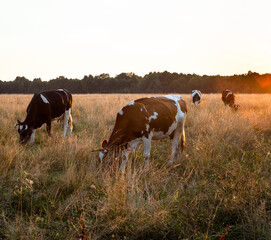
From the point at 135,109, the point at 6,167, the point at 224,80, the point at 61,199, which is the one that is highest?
the point at 224,80

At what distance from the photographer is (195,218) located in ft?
8.75

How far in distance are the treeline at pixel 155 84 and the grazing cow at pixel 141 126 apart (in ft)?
179

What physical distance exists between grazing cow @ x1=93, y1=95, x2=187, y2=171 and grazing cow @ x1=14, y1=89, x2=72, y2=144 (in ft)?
10.2

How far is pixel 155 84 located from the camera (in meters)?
71.1

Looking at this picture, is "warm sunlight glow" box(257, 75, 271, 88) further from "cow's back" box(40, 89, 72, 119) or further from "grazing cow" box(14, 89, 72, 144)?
"grazing cow" box(14, 89, 72, 144)

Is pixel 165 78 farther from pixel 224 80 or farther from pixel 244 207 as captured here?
pixel 244 207

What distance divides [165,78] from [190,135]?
6950 centimetres

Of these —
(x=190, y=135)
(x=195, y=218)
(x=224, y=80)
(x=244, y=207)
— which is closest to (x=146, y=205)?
(x=195, y=218)

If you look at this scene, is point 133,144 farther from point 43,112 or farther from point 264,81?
point 264,81

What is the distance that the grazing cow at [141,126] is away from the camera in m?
4.22

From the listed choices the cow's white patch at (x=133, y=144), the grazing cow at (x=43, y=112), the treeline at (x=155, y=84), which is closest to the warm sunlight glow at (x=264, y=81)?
the treeline at (x=155, y=84)

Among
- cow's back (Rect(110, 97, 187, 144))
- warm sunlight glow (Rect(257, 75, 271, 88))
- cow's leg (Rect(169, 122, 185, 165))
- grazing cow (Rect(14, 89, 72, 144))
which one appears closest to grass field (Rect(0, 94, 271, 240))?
cow's leg (Rect(169, 122, 185, 165))

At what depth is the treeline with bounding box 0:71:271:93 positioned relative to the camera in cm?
5734

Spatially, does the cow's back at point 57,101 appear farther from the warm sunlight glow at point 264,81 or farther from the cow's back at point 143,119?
the warm sunlight glow at point 264,81
